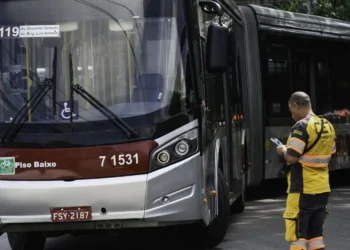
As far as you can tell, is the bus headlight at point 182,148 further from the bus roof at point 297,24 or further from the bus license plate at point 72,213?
the bus roof at point 297,24

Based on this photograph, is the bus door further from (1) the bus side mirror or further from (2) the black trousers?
(2) the black trousers

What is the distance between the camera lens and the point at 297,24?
15.9 meters

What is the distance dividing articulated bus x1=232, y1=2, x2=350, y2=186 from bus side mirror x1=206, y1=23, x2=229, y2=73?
477cm

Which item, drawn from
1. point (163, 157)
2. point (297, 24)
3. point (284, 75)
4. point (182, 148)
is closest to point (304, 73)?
point (284, 75)

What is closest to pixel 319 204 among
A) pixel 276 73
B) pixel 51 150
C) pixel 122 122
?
pixel 122 122

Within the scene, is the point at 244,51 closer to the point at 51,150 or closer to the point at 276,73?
the point at 276,73

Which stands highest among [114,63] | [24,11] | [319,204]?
[24,11]

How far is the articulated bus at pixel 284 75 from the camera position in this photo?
14336mm

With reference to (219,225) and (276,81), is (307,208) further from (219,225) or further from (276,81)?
(276,81)

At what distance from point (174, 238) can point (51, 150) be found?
302cm

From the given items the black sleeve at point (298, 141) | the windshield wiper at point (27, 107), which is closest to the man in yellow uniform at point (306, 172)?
the black sleeve at point (298, 141)

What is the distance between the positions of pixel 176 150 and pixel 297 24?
26.2 feet

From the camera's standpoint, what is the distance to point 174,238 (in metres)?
11.1

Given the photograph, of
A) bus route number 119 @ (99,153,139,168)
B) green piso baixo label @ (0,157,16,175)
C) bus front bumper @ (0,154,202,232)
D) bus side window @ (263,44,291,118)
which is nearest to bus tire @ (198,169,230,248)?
bus front bumper @ (0,154,202,232)
